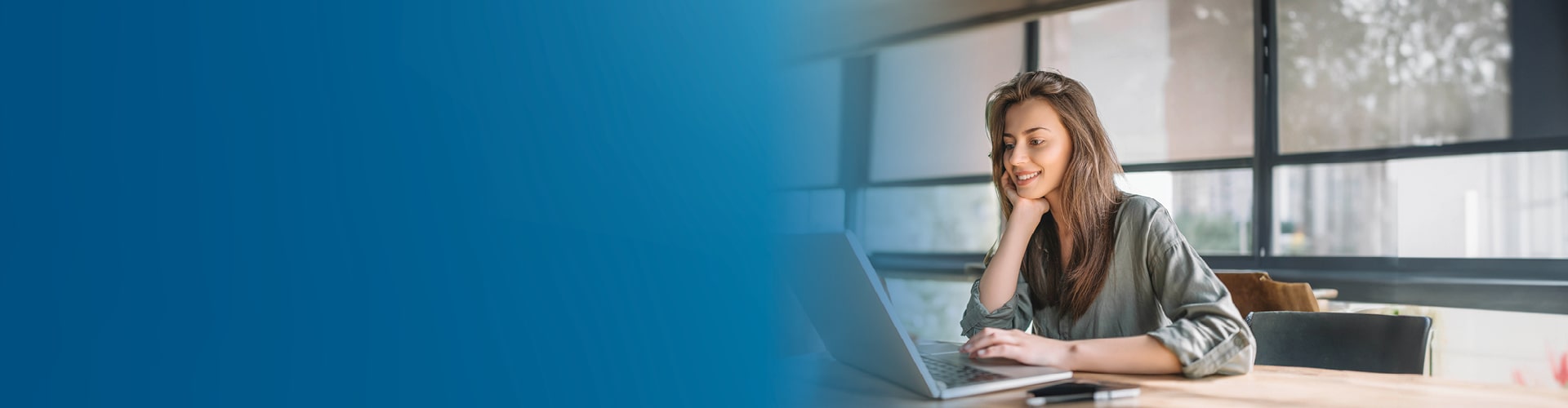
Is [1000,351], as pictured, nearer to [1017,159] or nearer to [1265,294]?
[1017,159]

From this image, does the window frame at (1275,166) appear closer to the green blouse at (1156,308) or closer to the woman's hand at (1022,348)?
the green blouse at (1156,308)

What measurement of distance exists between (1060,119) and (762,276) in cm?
126

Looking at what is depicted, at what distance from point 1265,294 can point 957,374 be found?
2571 mm

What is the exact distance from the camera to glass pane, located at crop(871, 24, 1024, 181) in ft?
20.1

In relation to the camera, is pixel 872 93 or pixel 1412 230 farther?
pixel 872 93

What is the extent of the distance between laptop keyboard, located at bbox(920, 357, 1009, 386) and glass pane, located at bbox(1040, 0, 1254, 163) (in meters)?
4.06

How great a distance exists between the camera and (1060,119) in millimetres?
1605

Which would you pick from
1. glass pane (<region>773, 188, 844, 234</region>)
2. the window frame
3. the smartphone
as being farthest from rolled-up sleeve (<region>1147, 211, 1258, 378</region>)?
the window frame

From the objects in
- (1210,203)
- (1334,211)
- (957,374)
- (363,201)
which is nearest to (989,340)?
(957,374)

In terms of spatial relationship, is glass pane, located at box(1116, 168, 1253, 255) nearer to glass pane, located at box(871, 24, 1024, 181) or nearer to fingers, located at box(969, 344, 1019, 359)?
glass pane, located at box(871, 24, 1024, 181)

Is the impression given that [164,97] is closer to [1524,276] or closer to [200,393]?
[200,393]

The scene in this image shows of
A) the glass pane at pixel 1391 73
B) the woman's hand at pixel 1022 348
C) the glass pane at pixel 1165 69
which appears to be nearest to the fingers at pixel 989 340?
the woman's hand at pixel 1022 348

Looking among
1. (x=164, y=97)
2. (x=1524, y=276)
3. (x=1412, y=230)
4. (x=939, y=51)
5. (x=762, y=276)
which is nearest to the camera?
(x=164, y=97)

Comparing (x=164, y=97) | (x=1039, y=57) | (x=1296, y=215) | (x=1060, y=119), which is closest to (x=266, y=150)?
(x=164, y=97)
